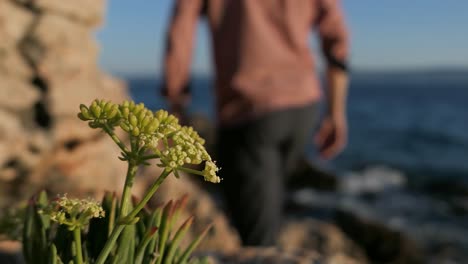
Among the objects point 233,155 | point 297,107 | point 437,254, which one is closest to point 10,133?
point 233,155

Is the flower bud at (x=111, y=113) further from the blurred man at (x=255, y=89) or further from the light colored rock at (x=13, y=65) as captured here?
the light colored rock at (x=13, y=65)

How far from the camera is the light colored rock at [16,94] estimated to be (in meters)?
4.36

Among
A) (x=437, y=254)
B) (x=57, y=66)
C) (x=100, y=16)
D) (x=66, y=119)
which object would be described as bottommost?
(x=437, y=254)

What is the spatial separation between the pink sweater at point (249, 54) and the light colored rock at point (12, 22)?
4.81ft

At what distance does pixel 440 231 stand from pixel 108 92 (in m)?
10.6

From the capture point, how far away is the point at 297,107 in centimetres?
384

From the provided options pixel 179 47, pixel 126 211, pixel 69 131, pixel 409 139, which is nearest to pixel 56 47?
pixel 69 131

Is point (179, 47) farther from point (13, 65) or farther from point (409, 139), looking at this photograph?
point (409, 139)

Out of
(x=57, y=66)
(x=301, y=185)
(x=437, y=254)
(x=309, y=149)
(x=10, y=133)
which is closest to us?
(x=10, y=133)

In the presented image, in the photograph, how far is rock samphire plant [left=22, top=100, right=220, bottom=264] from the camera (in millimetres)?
1213

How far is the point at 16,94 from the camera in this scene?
447 centimetres

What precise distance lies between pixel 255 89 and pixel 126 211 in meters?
2.37

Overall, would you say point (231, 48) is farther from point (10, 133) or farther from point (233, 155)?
point (10, 133)

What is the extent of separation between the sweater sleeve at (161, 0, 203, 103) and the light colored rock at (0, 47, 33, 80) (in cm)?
137
